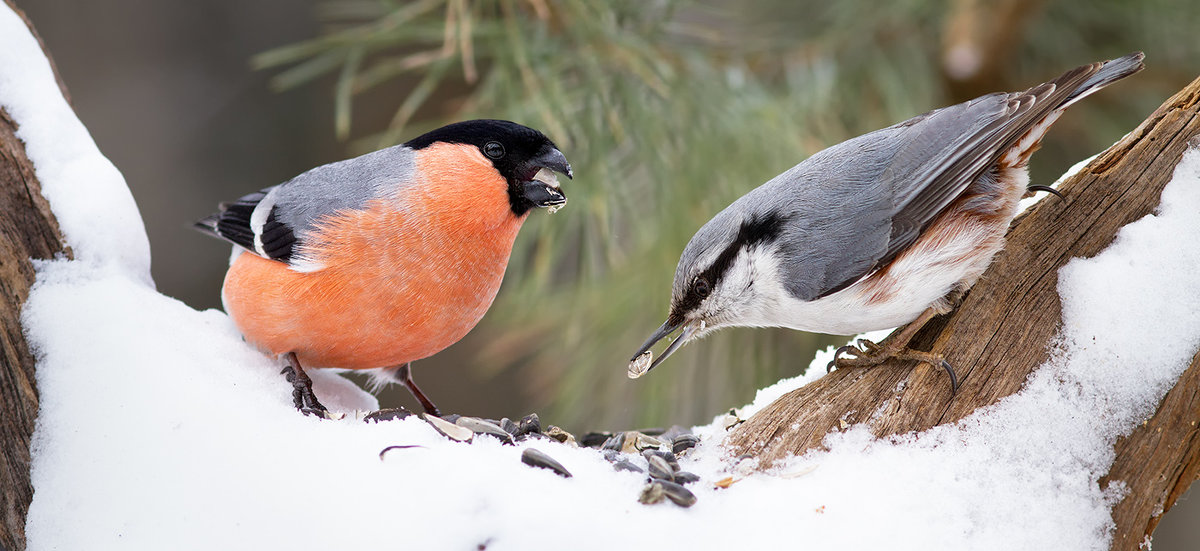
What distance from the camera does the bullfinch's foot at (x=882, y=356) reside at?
1.23 metres

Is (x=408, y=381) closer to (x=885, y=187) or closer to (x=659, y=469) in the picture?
(x=659, y=469)

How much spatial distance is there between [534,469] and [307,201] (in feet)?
2.31

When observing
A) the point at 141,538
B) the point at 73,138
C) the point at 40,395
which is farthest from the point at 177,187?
the point at 141,538

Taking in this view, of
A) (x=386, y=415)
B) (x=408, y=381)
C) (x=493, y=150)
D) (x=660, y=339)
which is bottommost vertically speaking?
(x=408, y=381)

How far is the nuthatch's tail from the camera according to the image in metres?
1.25

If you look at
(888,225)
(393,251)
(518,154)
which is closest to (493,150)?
(518,154)

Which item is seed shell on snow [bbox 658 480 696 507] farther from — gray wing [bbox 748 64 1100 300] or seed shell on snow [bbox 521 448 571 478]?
gray wing [bbox 748 64 1100 300]

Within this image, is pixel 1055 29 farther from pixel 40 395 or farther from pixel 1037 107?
pixel 40 395

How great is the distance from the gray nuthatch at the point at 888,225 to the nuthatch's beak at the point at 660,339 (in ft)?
0.22

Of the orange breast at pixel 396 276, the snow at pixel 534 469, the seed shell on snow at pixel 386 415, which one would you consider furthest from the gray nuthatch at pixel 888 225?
the seed shell on snow at pixel 386 415

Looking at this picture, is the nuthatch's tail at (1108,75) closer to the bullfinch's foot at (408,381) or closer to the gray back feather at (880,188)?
the gray back feather at (880,188)

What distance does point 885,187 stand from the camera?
4.37 feet

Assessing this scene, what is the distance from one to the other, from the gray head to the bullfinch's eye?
353 millimetres

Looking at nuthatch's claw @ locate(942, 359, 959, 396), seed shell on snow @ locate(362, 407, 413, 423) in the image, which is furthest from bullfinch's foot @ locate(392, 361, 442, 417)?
nuthatch's claw @ locate(942, 359, 959, 396)
